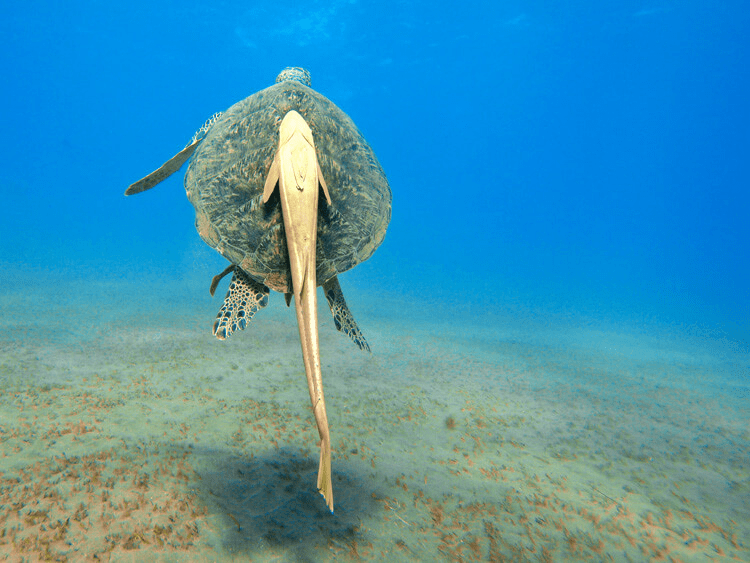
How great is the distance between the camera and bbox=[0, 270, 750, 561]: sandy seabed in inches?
116

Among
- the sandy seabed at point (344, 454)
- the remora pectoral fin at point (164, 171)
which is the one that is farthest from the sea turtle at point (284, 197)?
the sandy seabed at point (344, 454)

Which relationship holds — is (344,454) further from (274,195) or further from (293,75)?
A: (293,75)

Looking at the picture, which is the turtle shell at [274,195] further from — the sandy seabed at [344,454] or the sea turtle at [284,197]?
the sandy seabed at [344,454]

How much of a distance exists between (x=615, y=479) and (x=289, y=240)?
19.5 feet

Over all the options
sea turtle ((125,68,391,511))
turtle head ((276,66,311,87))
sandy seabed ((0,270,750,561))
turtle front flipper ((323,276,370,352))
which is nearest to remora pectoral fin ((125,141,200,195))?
sea turtle ((125,68,391,511))

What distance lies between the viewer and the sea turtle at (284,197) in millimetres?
1720

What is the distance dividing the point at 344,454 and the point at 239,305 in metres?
3.04

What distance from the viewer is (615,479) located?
4855mm

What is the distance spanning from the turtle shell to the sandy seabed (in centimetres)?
249

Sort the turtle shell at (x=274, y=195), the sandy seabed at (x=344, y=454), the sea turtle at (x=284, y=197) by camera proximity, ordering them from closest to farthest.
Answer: the sea turtle at (x=284, y=197) → the turtle shell at (x=274, y=195) → the sandy seabed at (x=344, y=454)

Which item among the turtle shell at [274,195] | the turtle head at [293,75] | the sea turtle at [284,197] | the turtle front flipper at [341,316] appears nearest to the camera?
the sea turtle at [284,197]

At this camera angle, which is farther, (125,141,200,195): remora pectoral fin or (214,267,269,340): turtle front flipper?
(125,141,200,195): remora pectoral fin

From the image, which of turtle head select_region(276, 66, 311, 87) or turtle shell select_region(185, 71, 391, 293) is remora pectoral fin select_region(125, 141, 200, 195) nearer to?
turtle shell select_region(185, 71, 391, 293)

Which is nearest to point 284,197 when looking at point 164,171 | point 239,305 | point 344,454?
point 239,305
